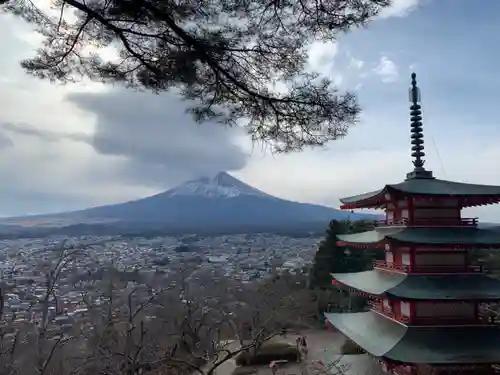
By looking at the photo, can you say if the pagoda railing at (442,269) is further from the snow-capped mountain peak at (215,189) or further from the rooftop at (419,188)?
the snow-capped mountain peak at (215,189)

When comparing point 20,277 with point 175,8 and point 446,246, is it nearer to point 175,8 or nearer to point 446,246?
point 446,246

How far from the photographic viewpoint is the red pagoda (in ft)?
26.2

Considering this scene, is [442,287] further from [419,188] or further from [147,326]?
[147,326]

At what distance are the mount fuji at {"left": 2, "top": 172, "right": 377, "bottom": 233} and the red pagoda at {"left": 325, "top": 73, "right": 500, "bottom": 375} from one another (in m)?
80.9

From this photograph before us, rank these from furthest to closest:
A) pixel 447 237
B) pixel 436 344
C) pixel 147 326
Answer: pixel 147 326, pixel 447 237, pixel 436 344

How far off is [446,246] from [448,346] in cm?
171

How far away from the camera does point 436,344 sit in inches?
319

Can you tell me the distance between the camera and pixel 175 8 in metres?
3.33

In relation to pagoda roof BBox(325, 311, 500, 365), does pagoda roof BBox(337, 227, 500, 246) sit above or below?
above

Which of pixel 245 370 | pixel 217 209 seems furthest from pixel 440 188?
pixel 217 209

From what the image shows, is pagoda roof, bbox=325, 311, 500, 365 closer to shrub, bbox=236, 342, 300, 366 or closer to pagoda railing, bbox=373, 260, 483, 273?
pagoda railing, bbox=373, 260, 483, 273

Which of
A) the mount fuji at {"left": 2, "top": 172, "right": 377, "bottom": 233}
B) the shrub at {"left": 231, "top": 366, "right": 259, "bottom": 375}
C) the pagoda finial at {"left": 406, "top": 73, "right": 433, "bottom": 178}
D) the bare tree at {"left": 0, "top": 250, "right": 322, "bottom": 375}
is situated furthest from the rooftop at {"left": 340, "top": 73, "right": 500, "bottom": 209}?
the mount fuji at {"left": 2, "top": 172, "right": 377, "bottom": 233}

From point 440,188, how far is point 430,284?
5.93ft

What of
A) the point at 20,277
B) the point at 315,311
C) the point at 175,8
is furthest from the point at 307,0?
the point at 315,311
